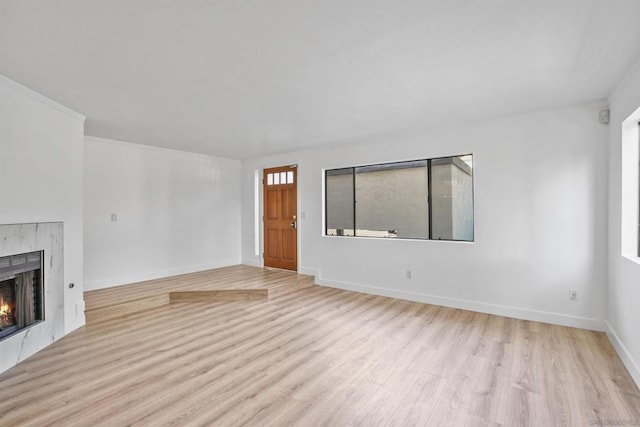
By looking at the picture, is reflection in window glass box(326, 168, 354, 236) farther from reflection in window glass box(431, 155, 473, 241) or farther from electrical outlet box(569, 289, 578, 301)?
electrical outlet box(569, 289, 578, 301)

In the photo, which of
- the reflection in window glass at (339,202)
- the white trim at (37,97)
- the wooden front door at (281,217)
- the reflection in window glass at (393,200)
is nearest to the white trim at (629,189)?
the reflection in window glass at (393,200)

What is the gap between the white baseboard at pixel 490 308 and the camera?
3.39 m

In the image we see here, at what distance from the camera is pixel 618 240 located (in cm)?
288

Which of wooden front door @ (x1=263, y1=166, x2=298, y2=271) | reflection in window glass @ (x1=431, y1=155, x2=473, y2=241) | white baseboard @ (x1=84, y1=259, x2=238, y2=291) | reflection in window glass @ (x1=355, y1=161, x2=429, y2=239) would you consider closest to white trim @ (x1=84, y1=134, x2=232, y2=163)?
wooden front door @ (x1=263, y1=166, x2=298, y2=271)

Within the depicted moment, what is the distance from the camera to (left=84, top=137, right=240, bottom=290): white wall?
4.68 meters

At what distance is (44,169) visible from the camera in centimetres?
309

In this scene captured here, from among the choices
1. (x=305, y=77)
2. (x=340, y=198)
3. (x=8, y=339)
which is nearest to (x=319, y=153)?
(x=340, y=198)

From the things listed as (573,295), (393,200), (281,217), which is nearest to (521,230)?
(573,295)

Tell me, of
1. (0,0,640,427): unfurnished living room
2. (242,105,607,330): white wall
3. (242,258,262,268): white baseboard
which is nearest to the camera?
(0,0,640,427): unfurnished living room

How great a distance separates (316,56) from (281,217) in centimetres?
422

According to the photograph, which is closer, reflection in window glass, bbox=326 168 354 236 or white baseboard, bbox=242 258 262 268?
reflection in window glass, bbox=326 168 354 236

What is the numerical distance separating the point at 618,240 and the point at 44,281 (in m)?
5.62

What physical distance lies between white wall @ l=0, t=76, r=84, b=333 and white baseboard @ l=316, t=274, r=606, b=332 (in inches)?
148

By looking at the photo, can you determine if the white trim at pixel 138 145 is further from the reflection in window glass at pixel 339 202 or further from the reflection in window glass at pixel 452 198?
the reflection in window glass at pixel 452 198
